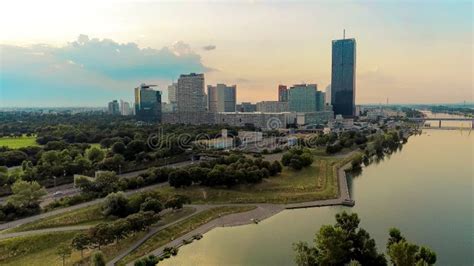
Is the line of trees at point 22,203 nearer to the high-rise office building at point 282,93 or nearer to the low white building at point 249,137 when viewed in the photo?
the low white building at point 249,137

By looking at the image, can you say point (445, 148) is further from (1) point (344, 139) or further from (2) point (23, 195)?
(2) point (23, 195)

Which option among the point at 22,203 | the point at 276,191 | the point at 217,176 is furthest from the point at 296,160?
the point at 22,203

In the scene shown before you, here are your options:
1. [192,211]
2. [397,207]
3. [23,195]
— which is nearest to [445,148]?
[397,207]

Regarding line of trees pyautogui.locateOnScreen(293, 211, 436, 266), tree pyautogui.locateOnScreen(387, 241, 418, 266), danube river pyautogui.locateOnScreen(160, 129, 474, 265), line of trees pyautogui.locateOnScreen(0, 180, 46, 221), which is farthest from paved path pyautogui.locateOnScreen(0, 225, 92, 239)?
tree pyautogui.locateOnScreen(387, 241, 418, 266)

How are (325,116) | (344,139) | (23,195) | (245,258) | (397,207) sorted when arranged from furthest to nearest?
(325,116), (344,139), (397,207), (23,195), (245,258)

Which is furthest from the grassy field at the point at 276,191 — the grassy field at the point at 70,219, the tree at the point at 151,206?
the grassy field at the point at 70,219

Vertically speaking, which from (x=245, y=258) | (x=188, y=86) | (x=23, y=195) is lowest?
(x=245, y=258)

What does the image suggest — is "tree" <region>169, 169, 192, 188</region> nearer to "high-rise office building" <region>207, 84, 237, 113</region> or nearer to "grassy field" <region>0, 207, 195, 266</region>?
"grassy field" <region>0, 207, 195, 266</region>
